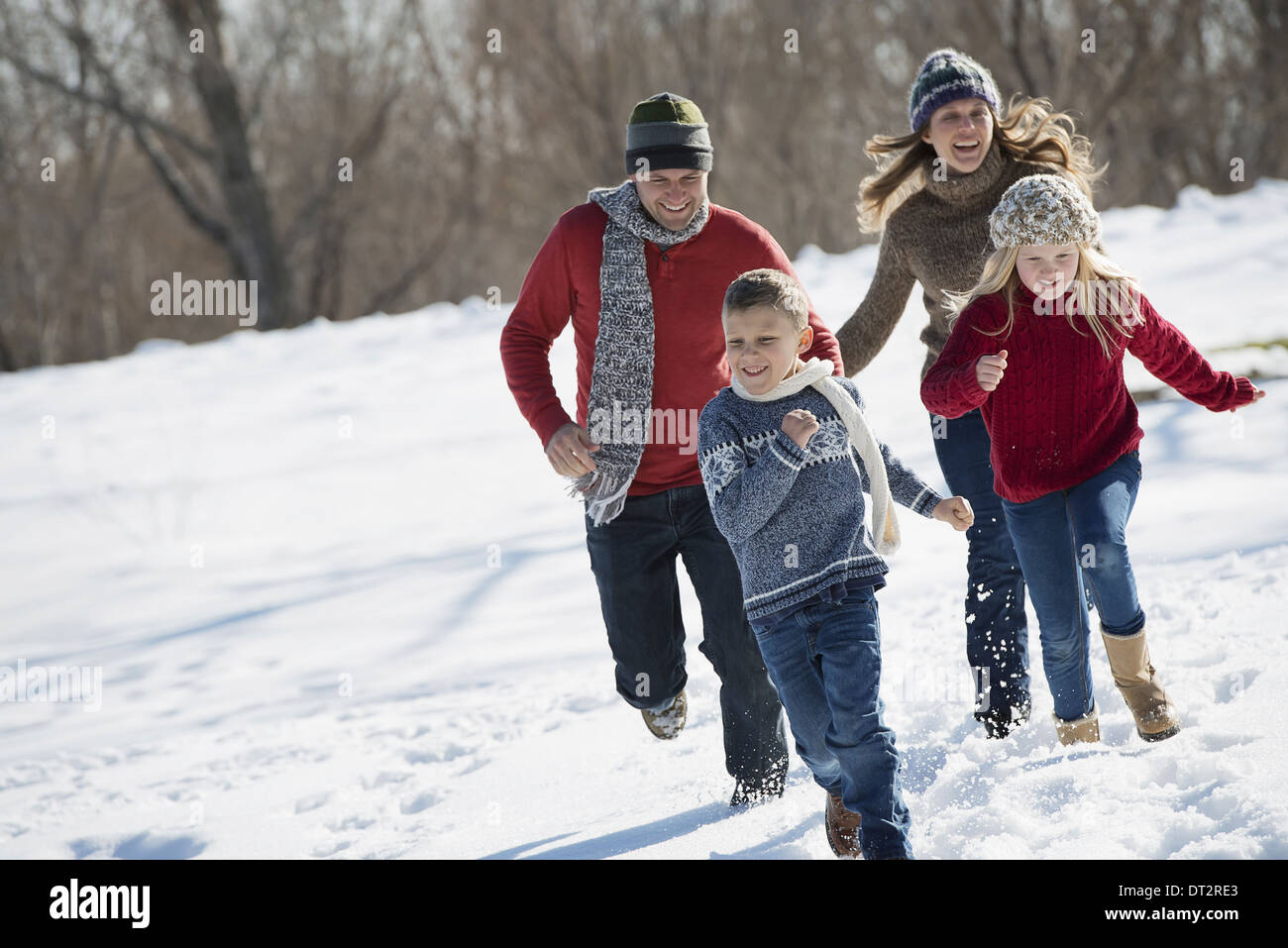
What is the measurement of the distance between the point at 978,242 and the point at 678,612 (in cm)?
145

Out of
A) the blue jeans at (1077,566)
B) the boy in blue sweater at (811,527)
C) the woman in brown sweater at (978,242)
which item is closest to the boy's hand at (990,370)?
the boy in blue sweater at (811,527)

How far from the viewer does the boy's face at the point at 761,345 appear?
288 centimetres

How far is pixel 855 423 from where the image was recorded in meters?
2.95

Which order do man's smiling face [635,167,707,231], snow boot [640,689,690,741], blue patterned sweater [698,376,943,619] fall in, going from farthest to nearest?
snow boot [640,689,690,741], man's smiling face [635,167,707,231], blue patterned sweater [698,376,943,619]

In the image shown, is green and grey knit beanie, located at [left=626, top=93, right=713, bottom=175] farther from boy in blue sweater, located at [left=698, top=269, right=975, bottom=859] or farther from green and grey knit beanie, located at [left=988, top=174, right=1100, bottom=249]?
green and grey knit beanie, located at [left=988, top=174, right=1100, bottom=249]

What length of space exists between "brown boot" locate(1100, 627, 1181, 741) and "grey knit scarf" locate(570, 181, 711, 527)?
139 centimetres

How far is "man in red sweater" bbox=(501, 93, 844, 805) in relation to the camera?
3506 millimetres

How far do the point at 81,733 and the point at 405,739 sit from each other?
1731mm

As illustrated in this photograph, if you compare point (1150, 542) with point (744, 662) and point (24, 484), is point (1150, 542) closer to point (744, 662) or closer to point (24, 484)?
point (744, 662)

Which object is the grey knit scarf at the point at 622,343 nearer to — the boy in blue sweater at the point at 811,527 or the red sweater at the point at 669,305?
the red sweater at the point at 669,305

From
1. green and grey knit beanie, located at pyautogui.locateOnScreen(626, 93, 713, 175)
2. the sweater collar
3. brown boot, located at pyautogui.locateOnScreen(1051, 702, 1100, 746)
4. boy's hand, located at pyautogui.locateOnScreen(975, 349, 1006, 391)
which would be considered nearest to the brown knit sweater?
the sweater collar

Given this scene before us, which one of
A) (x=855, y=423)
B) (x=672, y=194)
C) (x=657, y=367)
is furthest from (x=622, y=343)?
(x=855, y=423)

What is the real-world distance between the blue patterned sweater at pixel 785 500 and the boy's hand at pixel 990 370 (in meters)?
0.32

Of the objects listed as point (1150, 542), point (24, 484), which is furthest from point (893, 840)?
point (24, 484)
